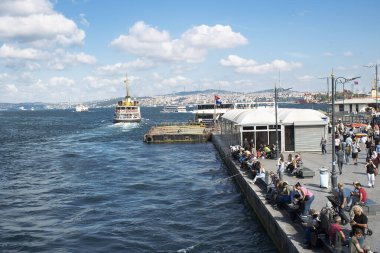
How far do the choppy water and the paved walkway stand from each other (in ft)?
8.83

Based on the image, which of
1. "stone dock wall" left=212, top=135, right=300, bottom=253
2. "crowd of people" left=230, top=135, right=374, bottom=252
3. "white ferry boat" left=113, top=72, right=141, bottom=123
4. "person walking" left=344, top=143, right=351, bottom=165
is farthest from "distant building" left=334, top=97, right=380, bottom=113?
"white ferry boat" left=113, top=72, right=141, bottom=123

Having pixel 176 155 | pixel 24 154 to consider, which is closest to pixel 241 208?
pixel 176 155

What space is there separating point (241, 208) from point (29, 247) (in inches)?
427

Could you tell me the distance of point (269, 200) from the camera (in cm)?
1873

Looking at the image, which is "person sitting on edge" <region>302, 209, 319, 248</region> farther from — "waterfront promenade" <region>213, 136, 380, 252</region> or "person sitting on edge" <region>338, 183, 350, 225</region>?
"person sitting on edge" <region>338, 183, 350, 225</region>

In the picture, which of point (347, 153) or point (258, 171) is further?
point (347, 153)

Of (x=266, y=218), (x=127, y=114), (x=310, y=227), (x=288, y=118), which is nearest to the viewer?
(x=310, y=227)

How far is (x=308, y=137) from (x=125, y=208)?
14.9 m

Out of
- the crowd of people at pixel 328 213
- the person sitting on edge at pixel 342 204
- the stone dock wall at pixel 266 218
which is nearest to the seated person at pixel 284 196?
the crowd of people at pixel 328 213

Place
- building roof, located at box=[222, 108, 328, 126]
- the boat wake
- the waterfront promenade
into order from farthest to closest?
the boat wake → building roof, located at box=[222, 108, 328, 126] → the waterfront promenade

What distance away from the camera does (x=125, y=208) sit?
81.1 ft

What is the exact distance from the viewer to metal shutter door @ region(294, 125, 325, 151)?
3212 centimetres

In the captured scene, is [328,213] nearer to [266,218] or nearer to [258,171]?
[266,218]

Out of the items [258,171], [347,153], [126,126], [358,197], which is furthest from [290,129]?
[126,126]
